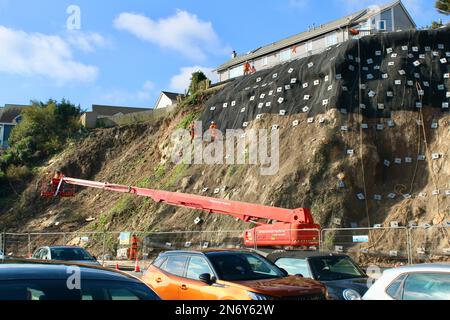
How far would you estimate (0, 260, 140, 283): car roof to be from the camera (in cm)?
464

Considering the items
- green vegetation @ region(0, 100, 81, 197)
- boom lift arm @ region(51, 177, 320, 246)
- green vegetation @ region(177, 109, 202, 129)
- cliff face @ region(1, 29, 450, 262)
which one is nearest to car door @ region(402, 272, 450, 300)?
boom lift arm @ region(51, 177, 320, 246)

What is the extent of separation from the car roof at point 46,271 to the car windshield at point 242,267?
3.87 meters

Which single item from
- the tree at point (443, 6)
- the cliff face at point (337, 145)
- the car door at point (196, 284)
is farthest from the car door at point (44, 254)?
the tree at point (443, 6)

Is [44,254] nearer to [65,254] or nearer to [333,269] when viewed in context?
[65,254]

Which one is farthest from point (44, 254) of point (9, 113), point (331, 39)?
point (9, 113)

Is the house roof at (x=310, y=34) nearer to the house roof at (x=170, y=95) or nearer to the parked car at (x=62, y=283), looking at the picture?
the house roof at (x=170, y=95)

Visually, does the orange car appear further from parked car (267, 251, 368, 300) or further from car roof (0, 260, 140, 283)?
car roof (0, 260, 140, 283)

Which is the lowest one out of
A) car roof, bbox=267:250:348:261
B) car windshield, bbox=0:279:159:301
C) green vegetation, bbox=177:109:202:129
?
car roof, bbox=267:250:348:261

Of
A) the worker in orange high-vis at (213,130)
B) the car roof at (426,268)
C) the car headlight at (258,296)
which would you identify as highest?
the worker in orange high-vis at (213,130)

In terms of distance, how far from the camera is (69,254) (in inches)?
669

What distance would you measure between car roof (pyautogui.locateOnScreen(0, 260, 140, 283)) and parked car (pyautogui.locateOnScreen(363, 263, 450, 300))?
2.98 m

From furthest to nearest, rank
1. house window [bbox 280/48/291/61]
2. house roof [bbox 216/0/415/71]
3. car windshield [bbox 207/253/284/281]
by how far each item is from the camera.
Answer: house window [bbox 280/48/291/61]
house roof [bbox 216/0/415/71]
car windshield [bbox 207/253/284/281]

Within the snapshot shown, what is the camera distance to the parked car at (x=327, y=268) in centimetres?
1031
